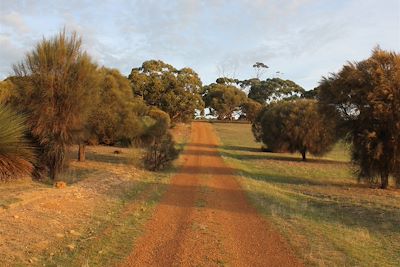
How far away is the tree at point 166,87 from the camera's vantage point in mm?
58438

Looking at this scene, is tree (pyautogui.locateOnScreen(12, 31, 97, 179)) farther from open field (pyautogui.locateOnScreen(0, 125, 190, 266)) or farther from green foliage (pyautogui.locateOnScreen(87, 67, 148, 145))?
green foliage (pyautogui.locateOnScreen(87, 67, 148, 145))

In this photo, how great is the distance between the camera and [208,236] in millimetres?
9539

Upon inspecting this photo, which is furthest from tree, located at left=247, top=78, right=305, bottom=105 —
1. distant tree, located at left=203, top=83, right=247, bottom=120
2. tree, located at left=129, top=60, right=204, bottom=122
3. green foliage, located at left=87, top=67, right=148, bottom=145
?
green foliage, located at left=87, top=67, right=148, bottom=145

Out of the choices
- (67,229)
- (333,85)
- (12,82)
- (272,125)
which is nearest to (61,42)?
(12,82)

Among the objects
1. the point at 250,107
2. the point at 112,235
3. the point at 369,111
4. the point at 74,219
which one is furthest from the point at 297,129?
the point at 250,107

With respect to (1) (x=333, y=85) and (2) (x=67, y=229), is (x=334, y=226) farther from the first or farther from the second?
(1) (x=333, y=85)

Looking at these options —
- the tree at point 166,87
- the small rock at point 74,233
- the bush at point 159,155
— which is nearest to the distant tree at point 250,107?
the tree at point 166,87

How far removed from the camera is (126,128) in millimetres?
27562

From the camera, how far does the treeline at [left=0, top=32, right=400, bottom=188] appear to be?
1634 centimetres

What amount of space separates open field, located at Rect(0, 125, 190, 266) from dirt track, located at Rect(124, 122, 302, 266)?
0.42 meters

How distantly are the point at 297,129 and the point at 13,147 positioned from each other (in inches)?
1206

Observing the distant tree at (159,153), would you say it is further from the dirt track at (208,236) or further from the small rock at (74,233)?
the small rock at (74,233)

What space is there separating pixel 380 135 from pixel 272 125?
20.8 m

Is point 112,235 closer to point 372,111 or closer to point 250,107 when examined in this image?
point 372,111
